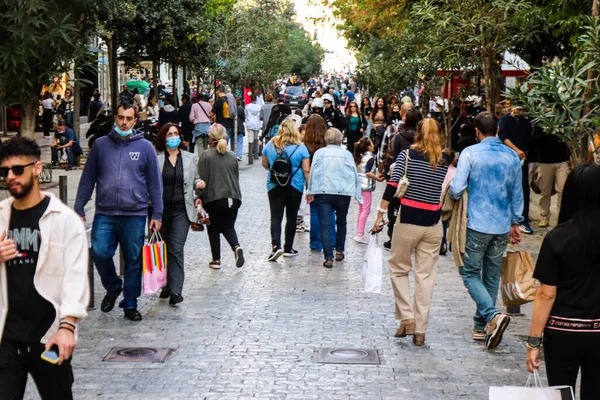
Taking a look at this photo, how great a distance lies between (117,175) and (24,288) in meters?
4.41

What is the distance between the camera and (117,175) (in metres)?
9.11

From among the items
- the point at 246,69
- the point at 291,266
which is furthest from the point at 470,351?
the point at 246,69

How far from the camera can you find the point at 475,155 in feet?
27.9

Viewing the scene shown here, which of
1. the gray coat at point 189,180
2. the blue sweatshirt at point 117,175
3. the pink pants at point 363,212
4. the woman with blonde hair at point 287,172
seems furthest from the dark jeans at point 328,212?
the blue sweatshirt at point 117,175

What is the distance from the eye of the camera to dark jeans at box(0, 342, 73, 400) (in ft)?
15.5

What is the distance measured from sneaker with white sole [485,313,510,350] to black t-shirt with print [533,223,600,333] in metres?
3.21

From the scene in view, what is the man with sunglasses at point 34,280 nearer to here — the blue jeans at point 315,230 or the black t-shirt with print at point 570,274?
the black t-shirt with print at point 570,274

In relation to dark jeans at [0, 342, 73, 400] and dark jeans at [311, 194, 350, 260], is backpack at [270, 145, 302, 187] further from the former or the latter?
dark jeans at [0, 342, 73, 400]

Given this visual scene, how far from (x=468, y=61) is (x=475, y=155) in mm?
13265

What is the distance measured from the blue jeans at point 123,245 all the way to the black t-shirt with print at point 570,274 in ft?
16.5

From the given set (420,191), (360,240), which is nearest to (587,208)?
(420,191)

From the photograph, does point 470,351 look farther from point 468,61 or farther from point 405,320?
point 468,61

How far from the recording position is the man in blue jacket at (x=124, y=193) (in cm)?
910

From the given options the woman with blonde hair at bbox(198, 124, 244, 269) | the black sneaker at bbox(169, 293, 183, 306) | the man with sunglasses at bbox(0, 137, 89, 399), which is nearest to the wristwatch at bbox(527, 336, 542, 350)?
the man with sunglasses at bbox(0, 137, 89, 399)
